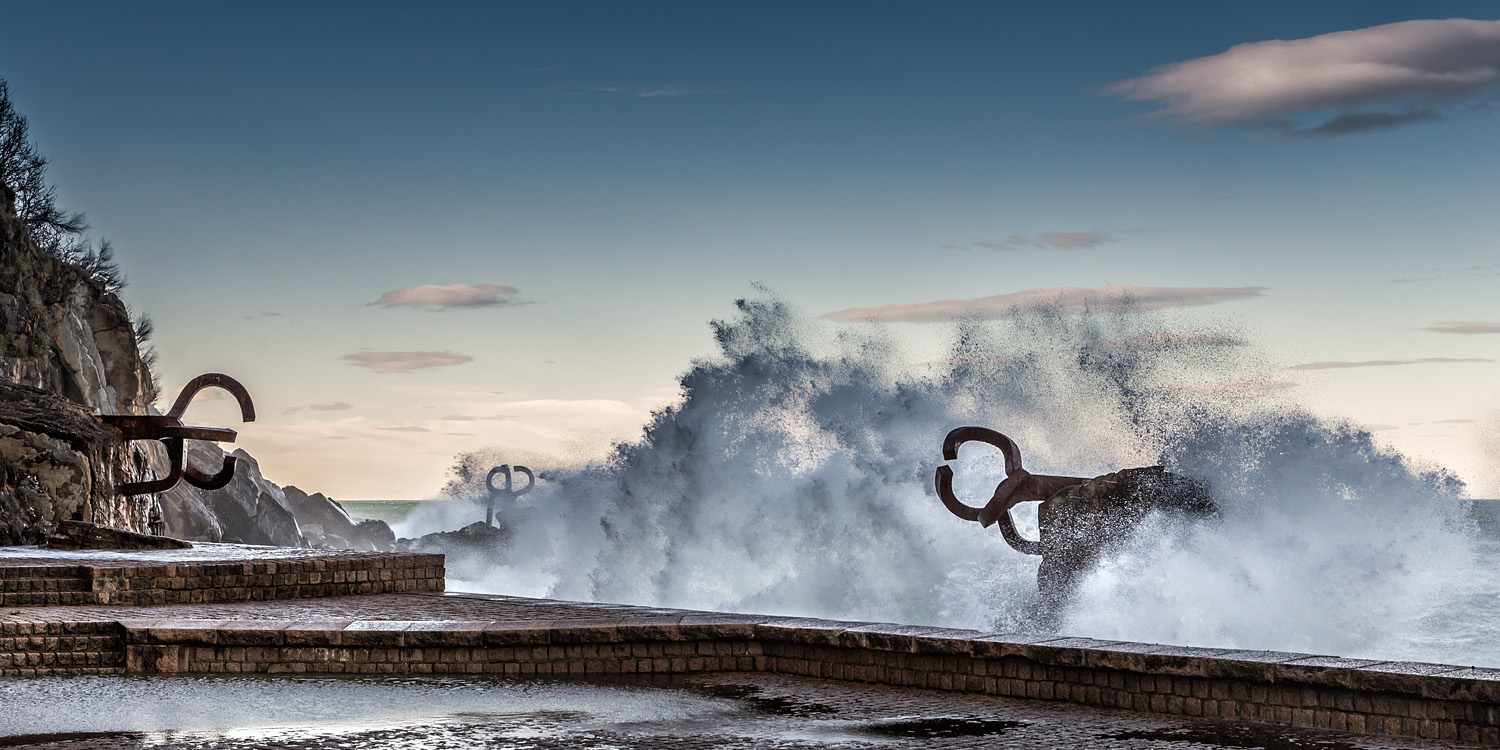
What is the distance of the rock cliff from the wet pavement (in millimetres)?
8444

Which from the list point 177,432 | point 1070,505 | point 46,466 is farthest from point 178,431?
point 1070,505

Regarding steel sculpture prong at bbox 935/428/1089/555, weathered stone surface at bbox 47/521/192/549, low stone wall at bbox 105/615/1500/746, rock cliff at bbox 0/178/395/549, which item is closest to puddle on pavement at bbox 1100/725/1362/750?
low stone wall at bbox 105/615/1500/746

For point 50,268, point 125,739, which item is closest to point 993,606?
point 125,739

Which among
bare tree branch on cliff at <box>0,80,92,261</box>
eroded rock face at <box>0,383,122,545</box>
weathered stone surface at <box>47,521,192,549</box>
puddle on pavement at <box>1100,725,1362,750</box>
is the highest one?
bare tree branch on cliff at <box>0,80,92,261</box>

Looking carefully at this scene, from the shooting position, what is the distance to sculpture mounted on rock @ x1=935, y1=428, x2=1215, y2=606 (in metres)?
12.3

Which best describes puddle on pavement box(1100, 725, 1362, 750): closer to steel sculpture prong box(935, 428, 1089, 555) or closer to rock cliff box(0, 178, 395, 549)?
steel sculpture prong box(935, 428, 1089, 555)

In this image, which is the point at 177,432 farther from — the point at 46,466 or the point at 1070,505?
the point at 1070,505

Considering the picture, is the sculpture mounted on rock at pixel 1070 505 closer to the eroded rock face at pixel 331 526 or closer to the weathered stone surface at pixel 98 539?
the weathered stone surface at pixel 98 539

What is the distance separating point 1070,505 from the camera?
1239 centimetres

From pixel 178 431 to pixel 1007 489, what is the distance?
1023cm

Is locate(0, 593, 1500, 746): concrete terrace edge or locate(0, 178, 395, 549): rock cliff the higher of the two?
locate(0, 178, 395, 549): rock cliff

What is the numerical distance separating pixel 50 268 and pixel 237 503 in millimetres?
11236

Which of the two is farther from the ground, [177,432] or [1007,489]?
[177,432]

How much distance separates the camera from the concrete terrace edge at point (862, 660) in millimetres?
4473
